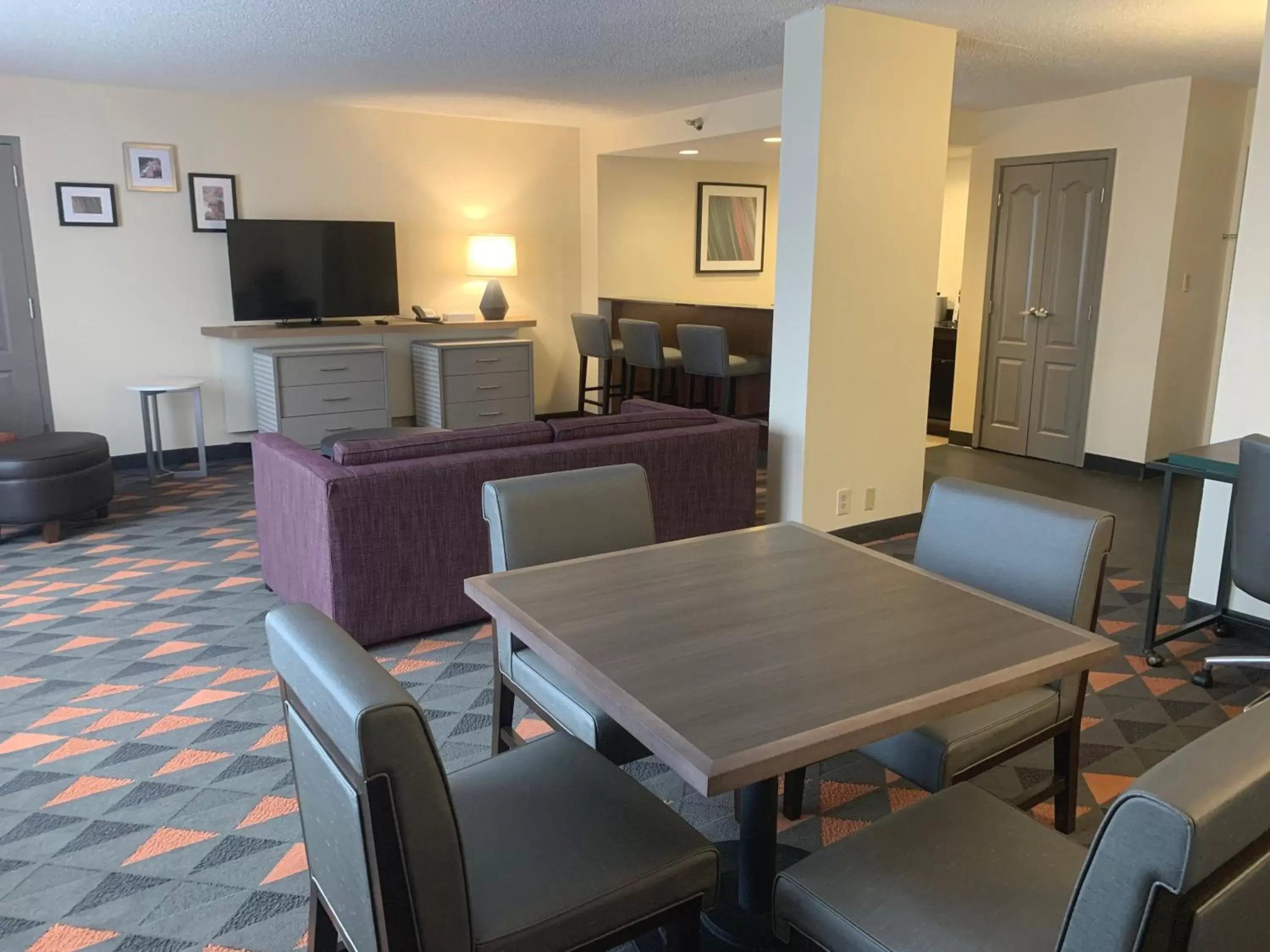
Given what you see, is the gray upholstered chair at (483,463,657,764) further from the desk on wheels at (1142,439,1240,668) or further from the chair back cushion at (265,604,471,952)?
the desk on wheels at (1142,439,1240,668)

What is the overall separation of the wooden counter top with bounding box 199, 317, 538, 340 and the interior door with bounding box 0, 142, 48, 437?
96cm

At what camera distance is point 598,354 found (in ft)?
22.4

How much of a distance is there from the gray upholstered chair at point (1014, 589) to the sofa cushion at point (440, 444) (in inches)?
68.1

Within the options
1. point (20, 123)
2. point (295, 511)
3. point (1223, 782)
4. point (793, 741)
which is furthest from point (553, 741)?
point (20, 123)

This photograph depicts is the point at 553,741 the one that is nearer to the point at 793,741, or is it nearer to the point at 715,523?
the point at 793,741

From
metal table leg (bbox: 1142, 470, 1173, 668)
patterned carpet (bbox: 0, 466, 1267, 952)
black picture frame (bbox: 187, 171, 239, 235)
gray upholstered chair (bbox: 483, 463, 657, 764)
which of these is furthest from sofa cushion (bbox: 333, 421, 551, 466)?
black picture frame (bbox: 187, 171, 239, 235)

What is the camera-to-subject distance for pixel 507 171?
7.06 metres

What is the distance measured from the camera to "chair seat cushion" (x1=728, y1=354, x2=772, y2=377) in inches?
230

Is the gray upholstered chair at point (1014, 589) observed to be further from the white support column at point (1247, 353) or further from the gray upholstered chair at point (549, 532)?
the white support column at point (1247, 353)

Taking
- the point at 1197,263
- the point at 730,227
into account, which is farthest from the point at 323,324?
the point at 1197,263

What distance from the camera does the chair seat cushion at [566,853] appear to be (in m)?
1.32

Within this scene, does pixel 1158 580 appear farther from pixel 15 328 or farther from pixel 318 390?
pixel 15 328

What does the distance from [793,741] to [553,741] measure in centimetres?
63

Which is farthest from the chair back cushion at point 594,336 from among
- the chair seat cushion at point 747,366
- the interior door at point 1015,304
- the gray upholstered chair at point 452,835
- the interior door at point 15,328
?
the gray upholstered chair at point 452,835
